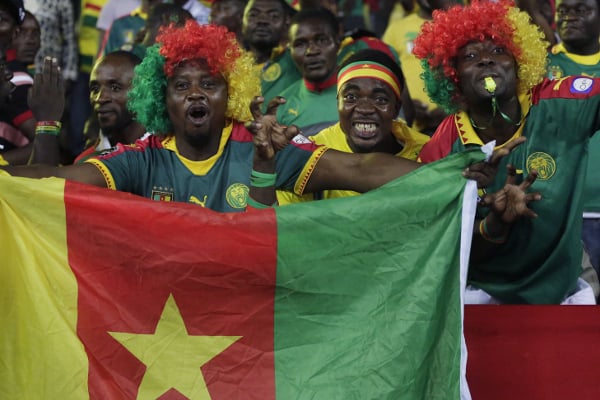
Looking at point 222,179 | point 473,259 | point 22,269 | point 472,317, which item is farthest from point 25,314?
point 473,259

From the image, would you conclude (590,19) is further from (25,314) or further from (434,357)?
(25,314)

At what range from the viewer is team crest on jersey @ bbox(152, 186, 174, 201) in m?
5.78

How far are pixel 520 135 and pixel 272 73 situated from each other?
10.3ft

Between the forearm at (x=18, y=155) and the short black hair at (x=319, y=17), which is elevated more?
the short black hair at (x=319, y=17)

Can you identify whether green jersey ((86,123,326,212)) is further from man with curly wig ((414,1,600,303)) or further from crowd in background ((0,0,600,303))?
man with curly wig ((414,1,600,303))

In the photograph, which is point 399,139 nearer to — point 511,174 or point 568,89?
point 568,89

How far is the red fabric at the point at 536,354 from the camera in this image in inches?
197

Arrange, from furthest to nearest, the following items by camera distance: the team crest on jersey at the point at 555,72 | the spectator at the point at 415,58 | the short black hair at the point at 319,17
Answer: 1. the short black hair at the point at 319,17
2. the spectator at the point at 415,58
3. the team crest on jersey at the point at 555,72

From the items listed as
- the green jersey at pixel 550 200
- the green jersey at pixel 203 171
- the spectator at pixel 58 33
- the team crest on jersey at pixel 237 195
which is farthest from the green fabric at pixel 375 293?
the spectator at pixel 58 33

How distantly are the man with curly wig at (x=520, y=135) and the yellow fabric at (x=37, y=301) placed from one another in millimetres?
2102

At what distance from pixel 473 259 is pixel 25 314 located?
2362 millimetres

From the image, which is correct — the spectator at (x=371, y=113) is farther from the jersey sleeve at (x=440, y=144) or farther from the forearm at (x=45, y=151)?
the forearm at (x=45, y=151)

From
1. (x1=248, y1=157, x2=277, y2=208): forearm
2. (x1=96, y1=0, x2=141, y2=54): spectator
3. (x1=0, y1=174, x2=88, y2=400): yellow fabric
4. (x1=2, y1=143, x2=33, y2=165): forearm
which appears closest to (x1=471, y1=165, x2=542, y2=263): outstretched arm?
(x1=248, y1=157, x2=277, y2=208): forearm

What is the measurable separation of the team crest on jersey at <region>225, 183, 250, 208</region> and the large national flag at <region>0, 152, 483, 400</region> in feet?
3.33
